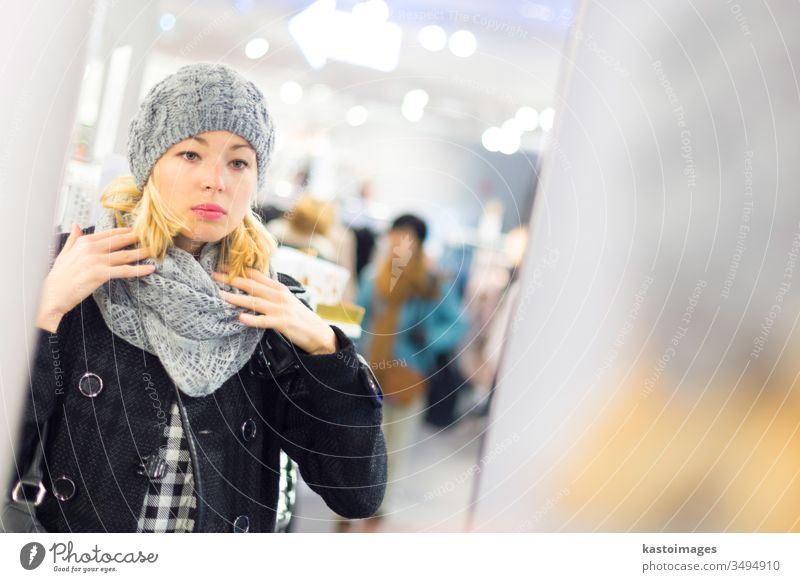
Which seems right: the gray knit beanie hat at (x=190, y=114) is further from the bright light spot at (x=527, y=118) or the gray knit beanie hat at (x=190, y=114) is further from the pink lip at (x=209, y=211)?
the bright light spot at (x=527, y=118)

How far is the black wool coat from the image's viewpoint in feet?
2.12

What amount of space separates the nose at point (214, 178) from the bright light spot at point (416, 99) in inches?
8.5

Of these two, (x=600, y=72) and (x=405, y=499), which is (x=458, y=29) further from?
(x=405, y=499)

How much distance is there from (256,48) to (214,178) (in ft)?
0.44

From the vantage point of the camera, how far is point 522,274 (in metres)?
0.88

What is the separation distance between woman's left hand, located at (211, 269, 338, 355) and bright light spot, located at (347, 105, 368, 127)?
0.57 feet

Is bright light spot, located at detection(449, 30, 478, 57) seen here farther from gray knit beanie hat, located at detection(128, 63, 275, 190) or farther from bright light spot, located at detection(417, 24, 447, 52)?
gray knit beanie hat, located at detection(128, 63, 275, 190)

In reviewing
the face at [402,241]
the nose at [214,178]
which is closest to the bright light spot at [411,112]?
the face at [402,241]

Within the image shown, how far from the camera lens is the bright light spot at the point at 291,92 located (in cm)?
71
